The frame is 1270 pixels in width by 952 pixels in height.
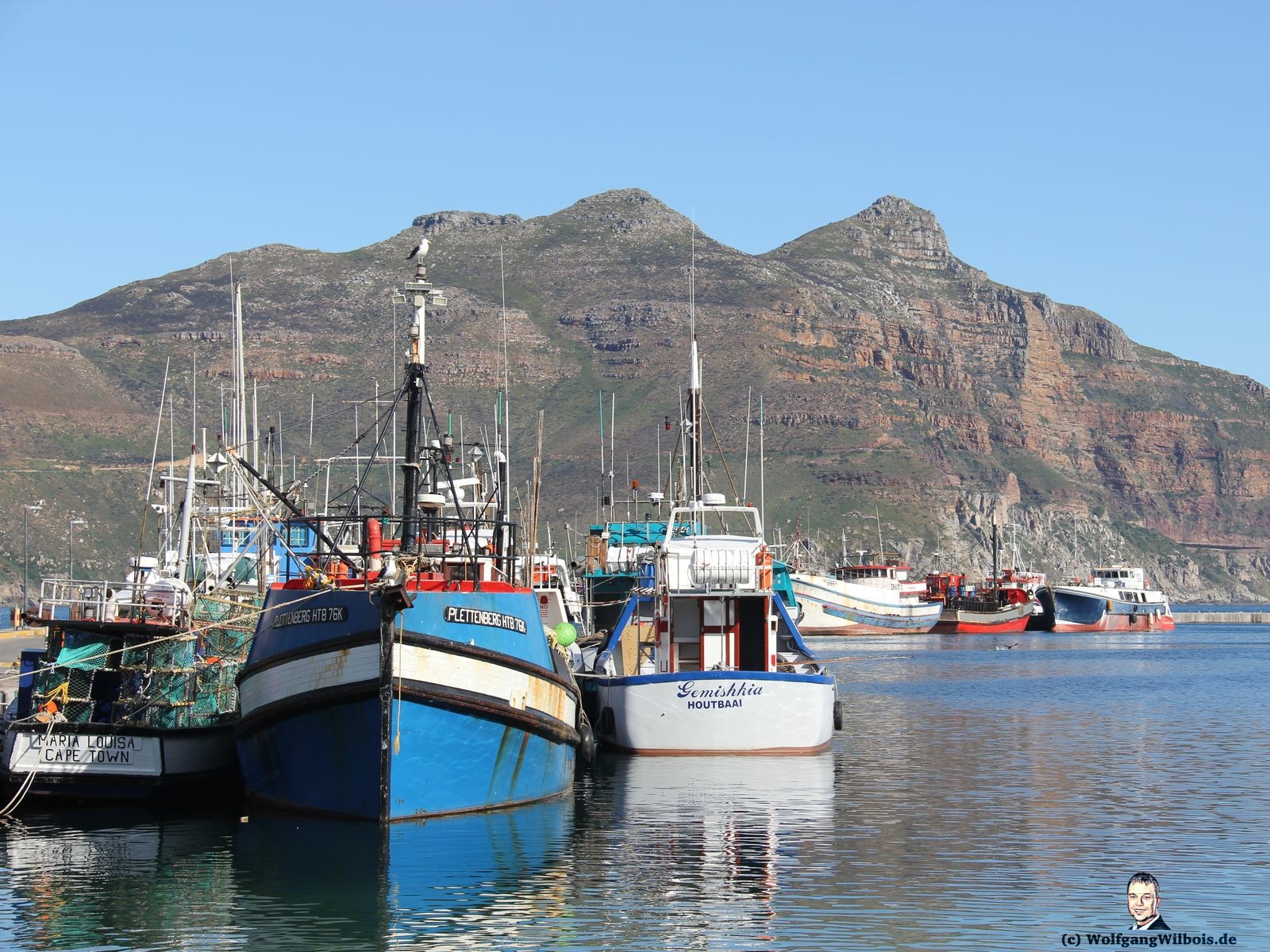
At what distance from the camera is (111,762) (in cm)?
3459

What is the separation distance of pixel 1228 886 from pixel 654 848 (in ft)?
32.0

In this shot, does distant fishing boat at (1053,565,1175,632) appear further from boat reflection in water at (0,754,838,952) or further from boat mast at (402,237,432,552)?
boat mast at (402,237,432,552)

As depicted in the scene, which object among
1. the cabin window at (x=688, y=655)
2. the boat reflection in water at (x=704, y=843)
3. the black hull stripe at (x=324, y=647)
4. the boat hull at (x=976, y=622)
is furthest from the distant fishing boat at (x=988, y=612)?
the black hull stripe at (x=324, y=647)

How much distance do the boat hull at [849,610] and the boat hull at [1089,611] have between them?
18.5m

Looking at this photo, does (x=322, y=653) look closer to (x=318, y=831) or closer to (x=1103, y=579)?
(x=318, y=831)

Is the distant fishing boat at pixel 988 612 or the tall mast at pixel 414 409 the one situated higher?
the tall mast at pixel 414 409

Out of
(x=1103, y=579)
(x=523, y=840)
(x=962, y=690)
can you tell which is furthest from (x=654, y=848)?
(x=1103, y=579)

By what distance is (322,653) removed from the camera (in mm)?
30859

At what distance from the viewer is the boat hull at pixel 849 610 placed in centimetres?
15812

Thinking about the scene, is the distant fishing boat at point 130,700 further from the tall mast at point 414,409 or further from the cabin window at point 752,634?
the cabin window at point 752,634

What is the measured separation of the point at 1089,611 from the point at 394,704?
157m

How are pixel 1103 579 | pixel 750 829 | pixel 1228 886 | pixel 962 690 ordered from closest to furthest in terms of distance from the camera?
pixel 1228 886 → pixel 750 829 → pixel 962 690 → pixel 1103 579

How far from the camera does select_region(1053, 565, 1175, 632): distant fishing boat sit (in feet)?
583

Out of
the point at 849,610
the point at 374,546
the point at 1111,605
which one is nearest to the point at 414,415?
the point at 374,546
